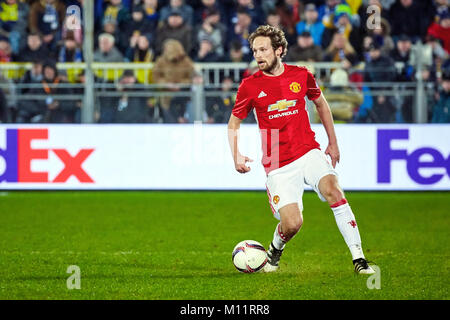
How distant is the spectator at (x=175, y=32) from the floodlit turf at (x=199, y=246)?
287 cm

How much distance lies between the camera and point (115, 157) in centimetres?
1448

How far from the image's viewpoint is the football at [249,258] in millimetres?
7473

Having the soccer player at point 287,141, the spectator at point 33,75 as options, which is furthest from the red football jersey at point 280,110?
the spectator at point 33,75

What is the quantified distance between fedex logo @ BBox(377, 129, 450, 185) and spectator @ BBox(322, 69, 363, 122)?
0.61 metres

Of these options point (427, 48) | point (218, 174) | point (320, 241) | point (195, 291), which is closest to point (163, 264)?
point (195, 291)

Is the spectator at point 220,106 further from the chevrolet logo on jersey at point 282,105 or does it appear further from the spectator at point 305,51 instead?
the chevrolet logo on jersey at point 282,105

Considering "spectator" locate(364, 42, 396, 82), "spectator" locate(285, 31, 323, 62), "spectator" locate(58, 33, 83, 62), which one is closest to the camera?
"spectator" locate(364, 42, 396, 82)

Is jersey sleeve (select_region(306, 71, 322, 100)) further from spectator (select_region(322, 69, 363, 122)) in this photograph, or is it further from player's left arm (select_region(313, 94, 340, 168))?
spectator (select_region(322, 69, 363, 122))

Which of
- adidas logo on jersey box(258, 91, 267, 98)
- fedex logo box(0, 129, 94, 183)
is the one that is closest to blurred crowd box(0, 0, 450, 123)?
fedex logo box(0, 129, 94, 183)

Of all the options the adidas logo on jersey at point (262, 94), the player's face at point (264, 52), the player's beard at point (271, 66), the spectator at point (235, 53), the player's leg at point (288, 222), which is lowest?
the player's leg at point (288, 222)

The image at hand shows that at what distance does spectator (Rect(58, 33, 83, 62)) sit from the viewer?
16141 mm

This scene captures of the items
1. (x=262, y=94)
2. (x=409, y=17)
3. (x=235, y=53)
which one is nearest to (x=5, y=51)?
(x=235, y=53)

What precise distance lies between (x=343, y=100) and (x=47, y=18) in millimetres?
6229

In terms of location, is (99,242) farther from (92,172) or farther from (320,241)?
(92,172)
